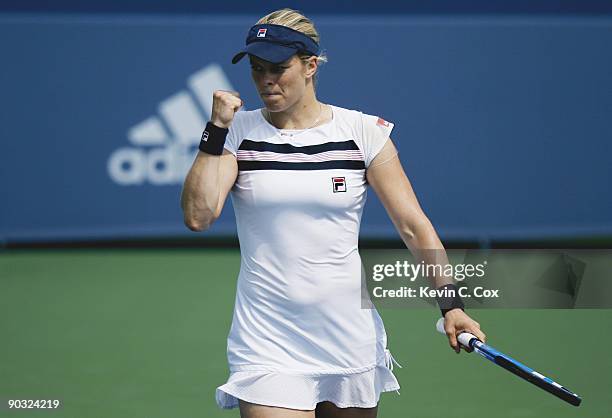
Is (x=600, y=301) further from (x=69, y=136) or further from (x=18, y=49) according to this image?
(x=18, y=49)

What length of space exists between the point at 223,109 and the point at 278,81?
0.22m

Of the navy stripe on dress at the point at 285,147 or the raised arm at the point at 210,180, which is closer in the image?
the raised arm at the point at 210,180

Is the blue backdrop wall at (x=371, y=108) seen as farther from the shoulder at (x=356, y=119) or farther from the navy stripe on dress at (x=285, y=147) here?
the navy stripe on dress at (x=285, y=147)

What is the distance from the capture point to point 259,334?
395cm

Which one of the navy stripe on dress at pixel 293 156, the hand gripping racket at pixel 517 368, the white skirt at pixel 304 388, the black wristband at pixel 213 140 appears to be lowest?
the white skirt at pixel 304 388

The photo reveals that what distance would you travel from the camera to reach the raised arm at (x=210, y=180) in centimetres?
388

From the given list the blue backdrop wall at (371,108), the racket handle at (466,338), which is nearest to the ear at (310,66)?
the racket handle at (466,338)

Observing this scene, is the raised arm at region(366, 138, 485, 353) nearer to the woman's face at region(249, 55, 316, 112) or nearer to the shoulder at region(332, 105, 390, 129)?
the shoulder at region(332, 105, 390, 129)

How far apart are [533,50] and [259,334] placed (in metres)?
6.54

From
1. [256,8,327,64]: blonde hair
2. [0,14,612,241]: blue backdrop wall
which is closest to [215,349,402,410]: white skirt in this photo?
[256,8,327,64]: blonde hair

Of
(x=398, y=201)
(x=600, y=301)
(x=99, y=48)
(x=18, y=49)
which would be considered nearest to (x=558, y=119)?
(x=600, y=301)

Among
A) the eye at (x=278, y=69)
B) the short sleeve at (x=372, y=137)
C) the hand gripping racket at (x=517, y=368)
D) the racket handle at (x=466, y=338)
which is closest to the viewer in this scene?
the hand gripping racket at (x=517, y=368)

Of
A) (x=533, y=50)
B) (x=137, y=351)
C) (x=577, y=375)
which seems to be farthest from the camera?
(x=533, y=50)

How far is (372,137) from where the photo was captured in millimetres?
4059
